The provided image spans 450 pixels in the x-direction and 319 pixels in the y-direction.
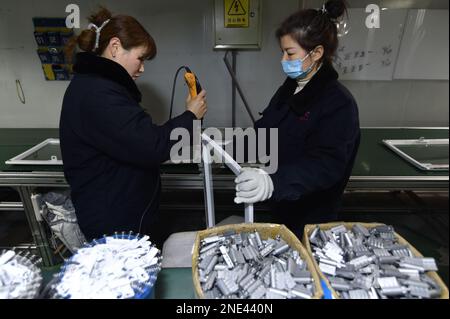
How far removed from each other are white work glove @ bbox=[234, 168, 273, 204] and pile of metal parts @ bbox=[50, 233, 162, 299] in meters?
0.30

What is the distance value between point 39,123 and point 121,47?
1.52 m

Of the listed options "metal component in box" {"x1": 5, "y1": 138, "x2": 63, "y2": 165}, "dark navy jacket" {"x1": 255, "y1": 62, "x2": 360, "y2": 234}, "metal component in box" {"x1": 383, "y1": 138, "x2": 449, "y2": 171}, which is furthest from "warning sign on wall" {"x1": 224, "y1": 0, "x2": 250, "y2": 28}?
"metal component in box" {"x1": 5, "y1": 138, "x2": 63, "y2": 165}

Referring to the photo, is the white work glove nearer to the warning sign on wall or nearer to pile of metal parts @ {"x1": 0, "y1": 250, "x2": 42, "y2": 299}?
pile of metal parts @ {"x1": 0, "y1": 250, "x2": 42, "y2": 299}

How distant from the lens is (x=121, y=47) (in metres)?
0.96

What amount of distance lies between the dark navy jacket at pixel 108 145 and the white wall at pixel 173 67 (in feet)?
3.28

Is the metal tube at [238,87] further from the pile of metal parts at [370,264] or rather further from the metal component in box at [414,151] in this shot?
the pile of metal parts at [370,264]

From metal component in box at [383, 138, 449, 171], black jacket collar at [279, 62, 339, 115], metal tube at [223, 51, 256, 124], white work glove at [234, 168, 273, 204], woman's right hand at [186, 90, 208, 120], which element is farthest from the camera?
metal tube at [223, 51, 256, 124]

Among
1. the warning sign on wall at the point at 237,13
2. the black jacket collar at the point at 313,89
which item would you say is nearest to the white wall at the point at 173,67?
the warning sign on wall at the point at 237,13

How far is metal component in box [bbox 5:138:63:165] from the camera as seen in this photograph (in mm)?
1579

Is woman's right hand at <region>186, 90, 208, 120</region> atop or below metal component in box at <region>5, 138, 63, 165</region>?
atop

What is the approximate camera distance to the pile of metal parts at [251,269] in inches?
24.1

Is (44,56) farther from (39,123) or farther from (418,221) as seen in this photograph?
(418,221)

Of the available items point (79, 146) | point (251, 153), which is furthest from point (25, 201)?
point (251, 153)
